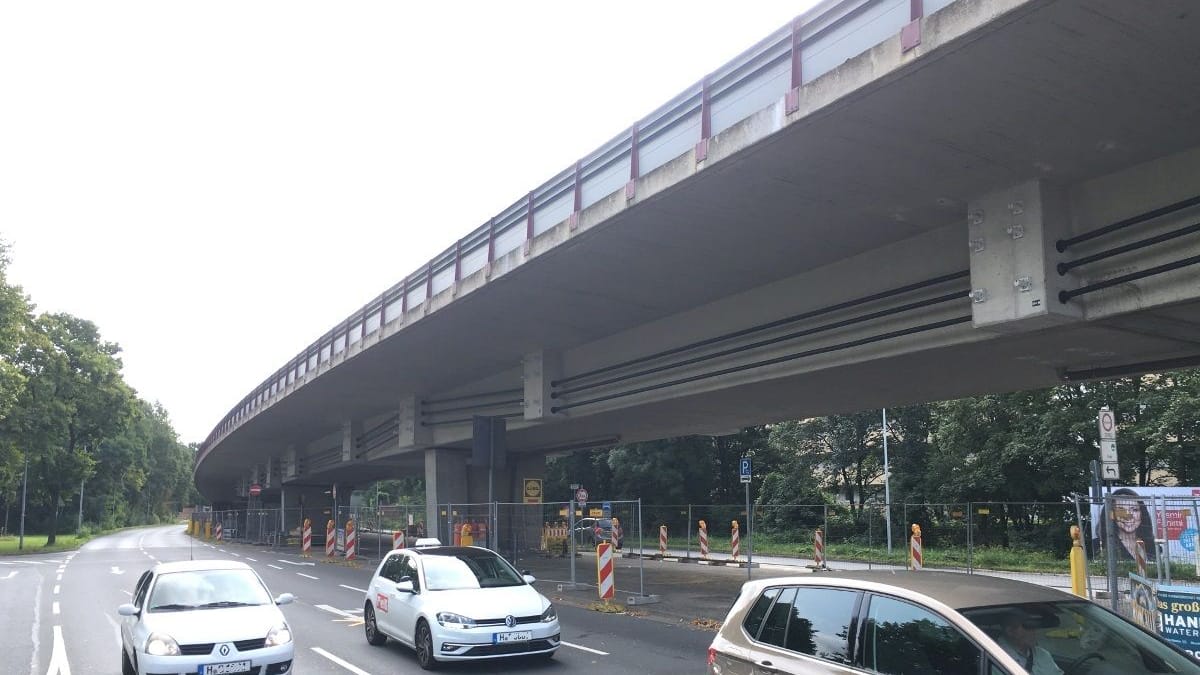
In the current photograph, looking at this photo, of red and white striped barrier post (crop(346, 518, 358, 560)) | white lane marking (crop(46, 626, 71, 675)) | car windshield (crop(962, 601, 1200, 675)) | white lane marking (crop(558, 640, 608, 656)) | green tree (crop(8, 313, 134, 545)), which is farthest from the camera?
green tree (crop(8, 313, 134, 545))

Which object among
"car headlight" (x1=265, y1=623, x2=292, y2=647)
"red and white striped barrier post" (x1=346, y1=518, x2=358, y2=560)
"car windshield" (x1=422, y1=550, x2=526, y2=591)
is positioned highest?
"car windshield" (x1=422, y1=550, x2=526, y2=591)

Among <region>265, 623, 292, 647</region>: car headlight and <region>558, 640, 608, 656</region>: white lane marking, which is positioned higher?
<region>265, 623, 292, 647</region>: car headlight

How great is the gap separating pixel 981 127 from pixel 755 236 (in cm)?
420

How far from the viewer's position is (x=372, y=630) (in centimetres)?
1284

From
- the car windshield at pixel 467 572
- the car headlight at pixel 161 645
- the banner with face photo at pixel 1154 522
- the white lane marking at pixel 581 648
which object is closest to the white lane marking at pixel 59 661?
the car headlight at pixel 161 645

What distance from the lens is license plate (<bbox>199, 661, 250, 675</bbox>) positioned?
338 inches

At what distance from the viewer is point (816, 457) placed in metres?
51.3

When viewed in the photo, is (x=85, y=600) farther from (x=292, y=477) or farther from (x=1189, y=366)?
(x=292, y=477)

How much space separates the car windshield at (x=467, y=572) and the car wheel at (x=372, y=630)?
4.41 feet

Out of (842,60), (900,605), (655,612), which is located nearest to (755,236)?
(842,60)

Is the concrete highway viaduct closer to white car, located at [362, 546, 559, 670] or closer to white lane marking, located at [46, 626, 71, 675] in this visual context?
white car, located at [362, 546, 559, 670]

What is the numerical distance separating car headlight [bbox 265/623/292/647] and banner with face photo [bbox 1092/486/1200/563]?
8.51 metres

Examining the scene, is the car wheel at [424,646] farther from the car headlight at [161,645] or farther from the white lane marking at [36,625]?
the white lane marking at [36,625]

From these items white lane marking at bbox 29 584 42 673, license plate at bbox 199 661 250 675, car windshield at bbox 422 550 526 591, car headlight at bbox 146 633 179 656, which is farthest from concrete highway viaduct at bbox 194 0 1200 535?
white lane marking at bbox 29 584 42 673
